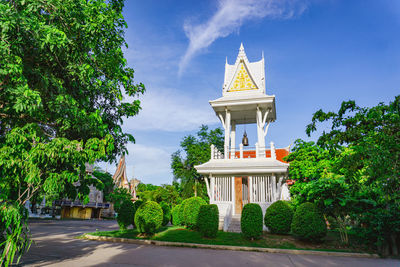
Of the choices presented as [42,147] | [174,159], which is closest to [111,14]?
[42,147]

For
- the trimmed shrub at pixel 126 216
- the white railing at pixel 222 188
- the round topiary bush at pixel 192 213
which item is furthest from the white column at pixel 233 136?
the trimmed shrub at pixel 126 216

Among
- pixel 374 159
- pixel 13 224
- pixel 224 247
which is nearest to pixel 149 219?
pixel 224 247

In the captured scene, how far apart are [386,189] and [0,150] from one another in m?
8.20

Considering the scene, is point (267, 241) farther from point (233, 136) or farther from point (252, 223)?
point (233, 136)

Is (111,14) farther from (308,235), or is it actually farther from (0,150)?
(308,235)

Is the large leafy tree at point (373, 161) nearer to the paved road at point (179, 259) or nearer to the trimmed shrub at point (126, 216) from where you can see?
the paved road at point (179, 259)

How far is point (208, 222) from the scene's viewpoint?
1155 cm

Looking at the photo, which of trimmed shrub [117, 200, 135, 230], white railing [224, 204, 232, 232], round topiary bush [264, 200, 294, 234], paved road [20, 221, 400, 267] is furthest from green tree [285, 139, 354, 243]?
trimmed shrub [117, 200, 135, 230]

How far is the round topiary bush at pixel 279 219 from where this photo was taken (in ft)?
39.3

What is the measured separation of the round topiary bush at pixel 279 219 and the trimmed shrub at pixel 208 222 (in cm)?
274

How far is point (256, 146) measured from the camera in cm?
1600

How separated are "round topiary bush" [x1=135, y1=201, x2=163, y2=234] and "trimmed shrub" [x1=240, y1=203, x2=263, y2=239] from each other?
13.6 ft

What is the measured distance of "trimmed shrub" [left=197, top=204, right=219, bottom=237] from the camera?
1149 cm

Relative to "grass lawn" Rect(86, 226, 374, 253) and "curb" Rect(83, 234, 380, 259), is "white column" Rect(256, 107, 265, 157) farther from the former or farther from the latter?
"curb" Rect(83, 234, 380, 259)
